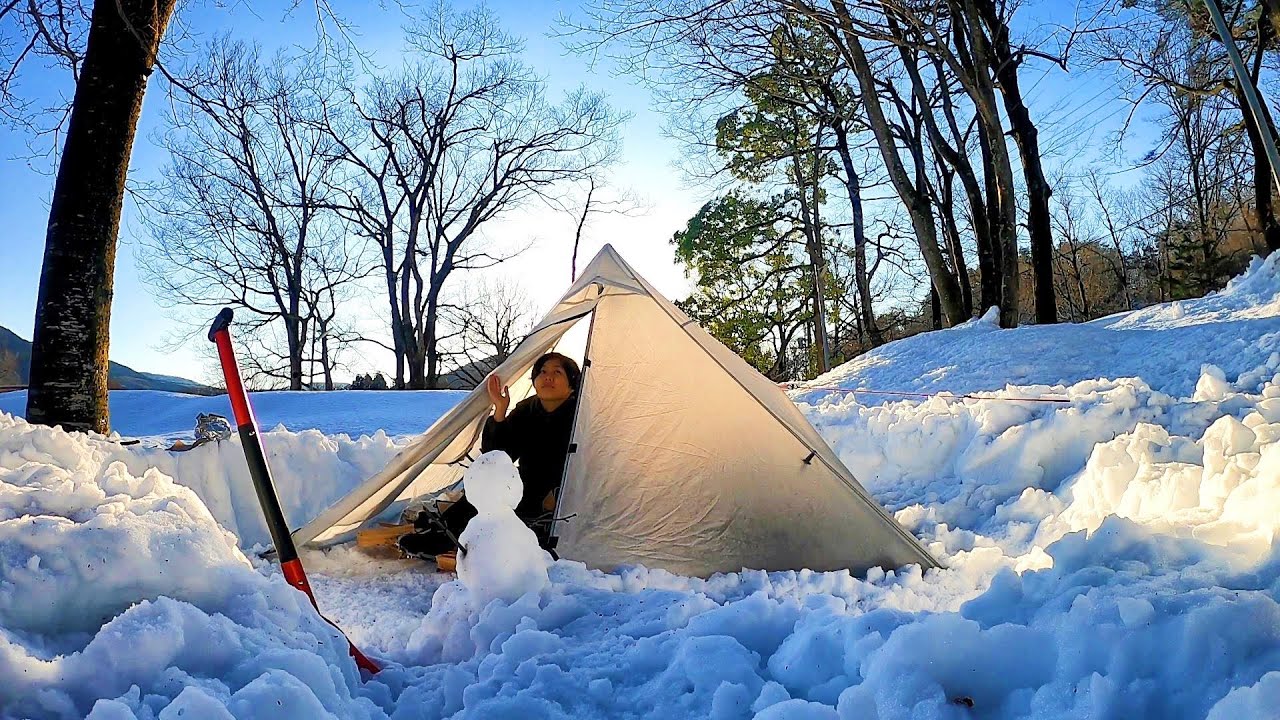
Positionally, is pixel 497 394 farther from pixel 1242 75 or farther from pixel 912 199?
pixel 912 199

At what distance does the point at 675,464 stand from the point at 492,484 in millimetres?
1196

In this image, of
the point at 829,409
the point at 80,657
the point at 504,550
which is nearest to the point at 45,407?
the point at 504,550

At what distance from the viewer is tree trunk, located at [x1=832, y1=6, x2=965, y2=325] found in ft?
37.0

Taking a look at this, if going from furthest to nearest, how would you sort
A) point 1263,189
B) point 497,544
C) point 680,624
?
Result: 1. point 1263,189
2. point 497,544
3. point 680,624

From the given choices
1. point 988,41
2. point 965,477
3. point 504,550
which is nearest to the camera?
point 504,550

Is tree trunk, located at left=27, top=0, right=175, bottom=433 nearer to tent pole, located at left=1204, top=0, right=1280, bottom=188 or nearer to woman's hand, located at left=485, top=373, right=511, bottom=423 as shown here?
woman's hand, located at left=485, top=373, right=511, bottom=423

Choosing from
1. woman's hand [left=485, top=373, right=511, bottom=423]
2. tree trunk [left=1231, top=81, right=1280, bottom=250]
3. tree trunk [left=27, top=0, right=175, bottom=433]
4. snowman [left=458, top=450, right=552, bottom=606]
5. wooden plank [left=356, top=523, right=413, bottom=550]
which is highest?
tree trunk [left=1231, top=81, right=1280, bottom=250]

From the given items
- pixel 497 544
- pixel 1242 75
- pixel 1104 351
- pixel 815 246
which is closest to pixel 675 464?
pixel 497 544

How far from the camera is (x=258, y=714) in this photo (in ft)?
4.31

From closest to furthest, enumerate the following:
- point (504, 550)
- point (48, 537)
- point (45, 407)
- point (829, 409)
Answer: point (48, 537) < point (504, 550) < point (45, 407) < point (829, 409)

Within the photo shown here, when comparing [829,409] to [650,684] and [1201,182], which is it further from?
[1201,182]

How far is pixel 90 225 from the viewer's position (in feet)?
14.2

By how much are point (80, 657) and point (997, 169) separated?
11659 millimetres

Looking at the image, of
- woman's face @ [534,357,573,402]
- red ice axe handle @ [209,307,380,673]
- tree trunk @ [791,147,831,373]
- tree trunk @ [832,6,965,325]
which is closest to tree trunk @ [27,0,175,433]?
woman's face @ [534,357,573,402]
